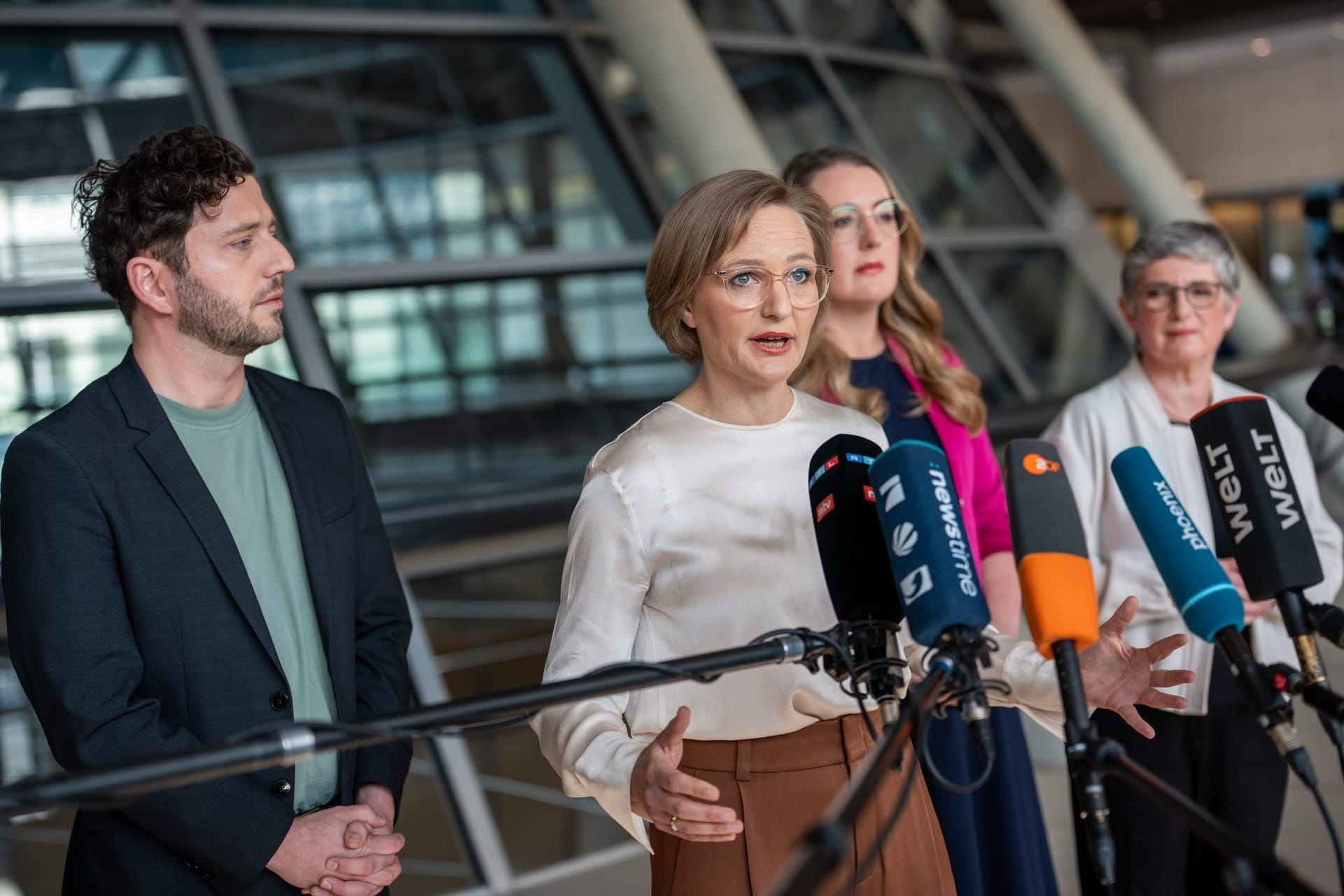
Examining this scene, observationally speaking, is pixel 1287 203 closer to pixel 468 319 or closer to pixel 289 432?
pixel 468 319

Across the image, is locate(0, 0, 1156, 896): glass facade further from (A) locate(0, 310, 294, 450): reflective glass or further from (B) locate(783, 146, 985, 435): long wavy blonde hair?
(B) locate(783, 146, 985, 435): long wavy blonde hair

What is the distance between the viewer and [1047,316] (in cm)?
812

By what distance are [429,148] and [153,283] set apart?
433 centimetres

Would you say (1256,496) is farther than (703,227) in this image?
No

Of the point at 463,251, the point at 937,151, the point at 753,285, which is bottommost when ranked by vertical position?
the point at 753,285

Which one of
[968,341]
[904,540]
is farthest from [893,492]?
[968,341]

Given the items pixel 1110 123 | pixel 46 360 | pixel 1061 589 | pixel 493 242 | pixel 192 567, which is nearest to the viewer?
pixel 1061 589

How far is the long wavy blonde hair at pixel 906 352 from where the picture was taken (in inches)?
95.2

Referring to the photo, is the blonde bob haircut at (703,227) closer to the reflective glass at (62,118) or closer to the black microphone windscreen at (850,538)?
the black microphone windscreen at (850,538)

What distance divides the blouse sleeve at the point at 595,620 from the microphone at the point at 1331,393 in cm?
98

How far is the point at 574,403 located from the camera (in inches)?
259

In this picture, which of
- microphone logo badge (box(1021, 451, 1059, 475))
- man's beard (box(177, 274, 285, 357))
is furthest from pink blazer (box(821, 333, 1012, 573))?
man's beard (box(177, 274, 285, 357))

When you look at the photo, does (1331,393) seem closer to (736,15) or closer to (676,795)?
(676,795)

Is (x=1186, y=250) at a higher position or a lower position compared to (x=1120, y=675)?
higher
